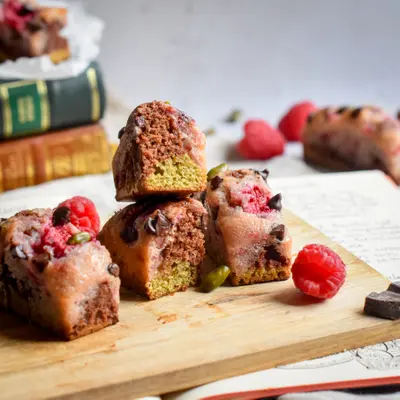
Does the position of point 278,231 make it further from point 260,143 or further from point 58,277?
point 260,143

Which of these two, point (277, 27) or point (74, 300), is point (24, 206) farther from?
point (277, 27)

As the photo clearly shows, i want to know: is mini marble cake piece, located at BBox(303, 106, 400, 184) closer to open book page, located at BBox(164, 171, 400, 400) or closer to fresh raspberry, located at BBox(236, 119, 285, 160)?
fresh raspberry, located at BBox(236, 119, 285, 160)

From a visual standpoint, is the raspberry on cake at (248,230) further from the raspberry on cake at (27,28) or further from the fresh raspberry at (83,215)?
the raspberry on cake at (27,28)

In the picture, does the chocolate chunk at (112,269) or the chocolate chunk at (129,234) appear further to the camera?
the chocolate chunk at (129,234)

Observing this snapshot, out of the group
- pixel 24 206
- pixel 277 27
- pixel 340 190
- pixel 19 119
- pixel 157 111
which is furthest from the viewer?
pixel 277 27

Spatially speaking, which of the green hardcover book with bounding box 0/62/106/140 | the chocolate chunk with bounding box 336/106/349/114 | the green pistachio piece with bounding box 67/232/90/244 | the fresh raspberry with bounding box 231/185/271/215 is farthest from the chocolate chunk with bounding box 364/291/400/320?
the green hardcover book with bounding box 0/62/106/140

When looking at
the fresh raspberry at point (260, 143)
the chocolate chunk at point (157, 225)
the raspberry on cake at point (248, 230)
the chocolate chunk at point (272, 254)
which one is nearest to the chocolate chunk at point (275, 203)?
the raspberry on cake at point (248, 230)

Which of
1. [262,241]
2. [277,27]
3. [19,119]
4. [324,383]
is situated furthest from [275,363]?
[277,27]
